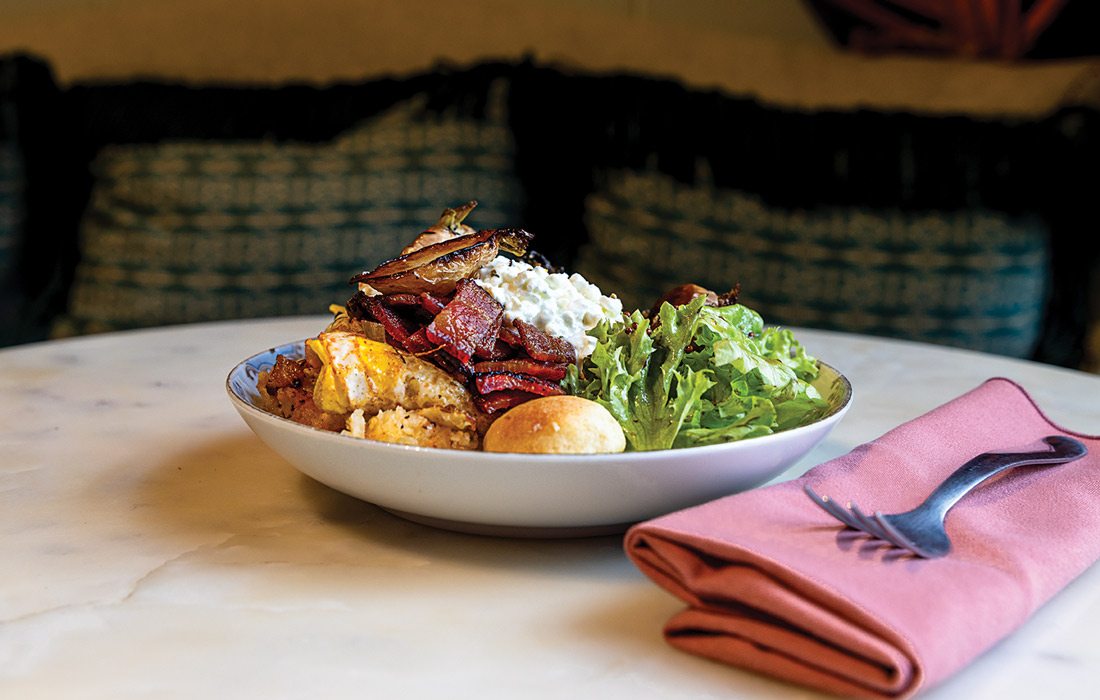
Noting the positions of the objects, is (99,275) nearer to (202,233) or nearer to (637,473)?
(202,233)

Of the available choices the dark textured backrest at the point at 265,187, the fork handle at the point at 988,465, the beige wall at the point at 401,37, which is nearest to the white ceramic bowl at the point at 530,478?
the fork handle at the point at 988,465

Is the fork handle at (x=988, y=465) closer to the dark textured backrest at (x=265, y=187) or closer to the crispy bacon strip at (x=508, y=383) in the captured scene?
the crispy bacon strip at (x=508, y=383)

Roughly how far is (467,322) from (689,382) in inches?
7.5

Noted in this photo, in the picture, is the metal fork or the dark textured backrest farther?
the dark textured backrest

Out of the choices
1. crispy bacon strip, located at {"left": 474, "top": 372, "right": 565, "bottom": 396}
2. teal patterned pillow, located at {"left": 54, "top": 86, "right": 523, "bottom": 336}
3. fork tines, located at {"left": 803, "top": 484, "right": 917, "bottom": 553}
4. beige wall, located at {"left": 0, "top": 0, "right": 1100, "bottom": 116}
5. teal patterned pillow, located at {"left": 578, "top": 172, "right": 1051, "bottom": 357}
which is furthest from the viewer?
beige wall, located at {"left": 0, "top": 0, "right": 1100, "bottom": 116}

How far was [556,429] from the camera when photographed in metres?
0.86

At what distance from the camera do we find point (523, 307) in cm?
101

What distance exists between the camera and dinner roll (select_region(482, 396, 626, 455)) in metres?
0.85

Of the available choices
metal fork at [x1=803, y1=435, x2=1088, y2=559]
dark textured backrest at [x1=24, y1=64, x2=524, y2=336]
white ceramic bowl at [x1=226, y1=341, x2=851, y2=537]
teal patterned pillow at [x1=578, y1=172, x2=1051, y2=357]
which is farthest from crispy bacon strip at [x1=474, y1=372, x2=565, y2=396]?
dark textured backrest at [x1=24, y1=64, x2=524, y2=336]

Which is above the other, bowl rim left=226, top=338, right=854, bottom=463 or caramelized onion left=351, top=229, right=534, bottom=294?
caramelized onion left=351, top=229, right=534, bottom=294

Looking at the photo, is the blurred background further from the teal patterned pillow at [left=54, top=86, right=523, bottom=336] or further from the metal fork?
the metal fork

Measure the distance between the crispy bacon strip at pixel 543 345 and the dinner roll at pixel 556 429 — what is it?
9cm

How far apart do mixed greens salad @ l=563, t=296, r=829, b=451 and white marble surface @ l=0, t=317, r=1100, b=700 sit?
111 mm

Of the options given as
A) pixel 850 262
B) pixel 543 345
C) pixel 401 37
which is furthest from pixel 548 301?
pixel 401 37
